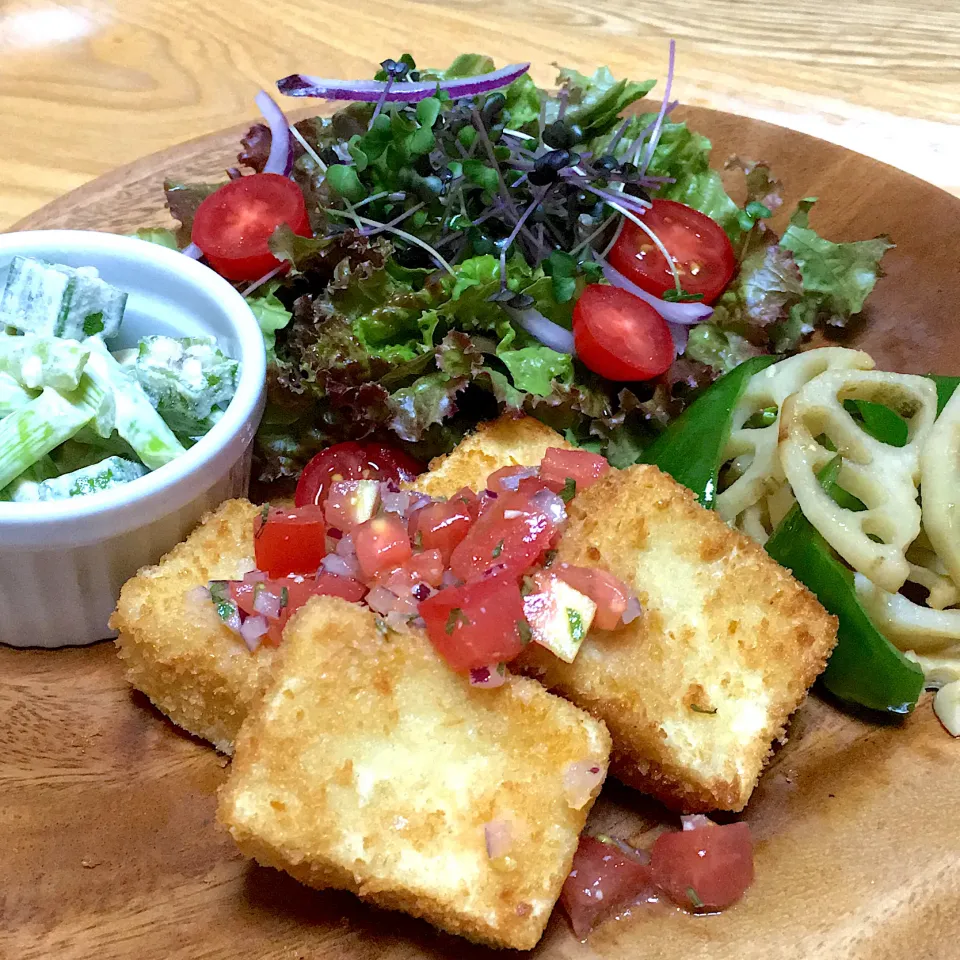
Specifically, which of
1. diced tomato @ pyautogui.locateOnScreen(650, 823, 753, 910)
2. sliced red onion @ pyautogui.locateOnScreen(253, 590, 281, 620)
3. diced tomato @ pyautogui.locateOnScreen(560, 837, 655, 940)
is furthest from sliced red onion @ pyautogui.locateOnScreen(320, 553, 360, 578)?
diced tomato @ pyautogui.locateOnScreen(650, 823, 753, 910)

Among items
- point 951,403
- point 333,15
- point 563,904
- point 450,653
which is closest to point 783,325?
point 951,403

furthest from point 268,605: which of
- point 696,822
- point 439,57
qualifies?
point 439,57

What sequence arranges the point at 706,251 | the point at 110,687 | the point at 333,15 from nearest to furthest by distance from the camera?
the point at 110,687 < the point at 706,251 < the point at 333,15

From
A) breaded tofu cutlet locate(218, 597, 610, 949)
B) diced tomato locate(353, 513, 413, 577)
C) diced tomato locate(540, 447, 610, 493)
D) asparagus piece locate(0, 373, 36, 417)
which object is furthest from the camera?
diced tomato locate(540, 447, 610, 493)

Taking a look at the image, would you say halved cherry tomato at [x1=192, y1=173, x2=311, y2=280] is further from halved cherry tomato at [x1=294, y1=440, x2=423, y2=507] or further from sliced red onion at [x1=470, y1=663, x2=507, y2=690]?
sliced red onion at [x1=470, y1=663, x2=507, y2=690]

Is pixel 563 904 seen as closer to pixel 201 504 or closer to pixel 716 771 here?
pixel 716 771

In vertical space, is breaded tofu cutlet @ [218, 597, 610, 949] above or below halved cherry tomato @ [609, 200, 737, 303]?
below

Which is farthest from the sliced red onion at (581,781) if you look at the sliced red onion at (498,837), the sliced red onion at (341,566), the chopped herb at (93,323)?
the chopped herb at (93,323)
